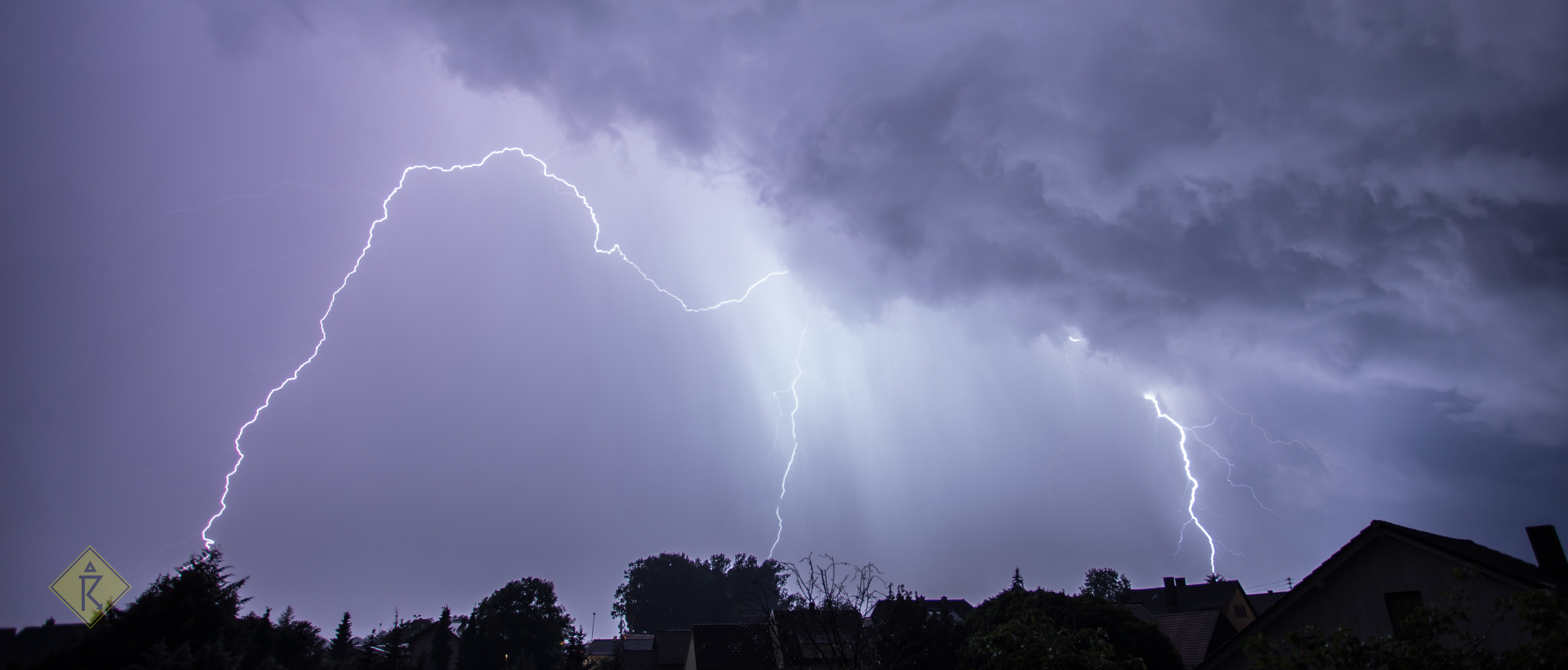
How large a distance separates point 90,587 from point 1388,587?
3642 cm

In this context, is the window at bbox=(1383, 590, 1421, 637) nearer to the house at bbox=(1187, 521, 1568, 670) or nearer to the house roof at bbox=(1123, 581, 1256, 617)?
the house at bbox=(1187, 521, 1568, 670)

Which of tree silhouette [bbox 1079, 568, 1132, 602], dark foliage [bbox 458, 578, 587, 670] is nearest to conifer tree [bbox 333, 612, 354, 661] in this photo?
dark foliage [bbox 458, 578, 587, 670]

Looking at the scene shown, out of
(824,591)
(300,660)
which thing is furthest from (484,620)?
(824,591)

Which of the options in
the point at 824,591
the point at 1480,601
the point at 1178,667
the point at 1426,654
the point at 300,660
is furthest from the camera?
the point at 300,660

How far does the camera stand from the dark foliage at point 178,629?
608 inches

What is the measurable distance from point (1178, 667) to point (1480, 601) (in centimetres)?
1594

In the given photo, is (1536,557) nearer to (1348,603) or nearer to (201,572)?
(1348,603)

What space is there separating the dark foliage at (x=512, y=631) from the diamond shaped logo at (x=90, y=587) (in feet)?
107

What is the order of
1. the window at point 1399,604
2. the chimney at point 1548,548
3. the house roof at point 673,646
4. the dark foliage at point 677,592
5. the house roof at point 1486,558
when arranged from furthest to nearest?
1. the dark foliage at point 677,592
2. the house roof at point 673,646
3. the chimney at point 1548,548
4. the window at point 1399,604
5. the house roof at point 1486,558

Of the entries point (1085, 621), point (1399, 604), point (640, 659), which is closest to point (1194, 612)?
point (1085, 621)

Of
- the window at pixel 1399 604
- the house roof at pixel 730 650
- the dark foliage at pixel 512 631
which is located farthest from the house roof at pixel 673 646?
the window at pixel 1399 604

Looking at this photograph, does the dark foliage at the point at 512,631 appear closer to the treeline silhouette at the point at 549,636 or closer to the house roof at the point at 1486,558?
the treeline silhouette at the point at 549,636

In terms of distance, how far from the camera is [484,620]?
56344 mm

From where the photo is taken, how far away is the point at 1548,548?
17672 millimetres
